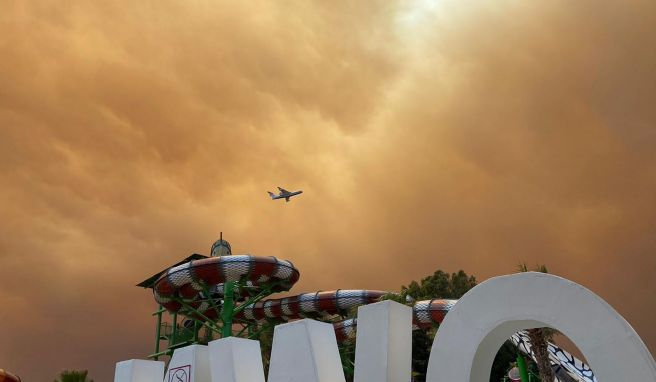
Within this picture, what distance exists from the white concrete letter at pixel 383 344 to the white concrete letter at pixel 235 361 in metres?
3.55

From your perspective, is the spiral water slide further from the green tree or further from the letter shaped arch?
the letter shaped arch

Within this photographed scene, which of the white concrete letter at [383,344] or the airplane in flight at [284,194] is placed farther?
the airplane in flight at [284,194]

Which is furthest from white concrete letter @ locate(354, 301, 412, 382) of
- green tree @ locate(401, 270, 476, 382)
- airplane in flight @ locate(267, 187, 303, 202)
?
green tree @ locate(401, 270, 476, 382)

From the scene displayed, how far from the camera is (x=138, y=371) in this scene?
17.6 m

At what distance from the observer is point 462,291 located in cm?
5300

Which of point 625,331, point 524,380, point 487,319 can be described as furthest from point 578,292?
point 524,380

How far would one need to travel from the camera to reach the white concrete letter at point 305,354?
1315 centimetres

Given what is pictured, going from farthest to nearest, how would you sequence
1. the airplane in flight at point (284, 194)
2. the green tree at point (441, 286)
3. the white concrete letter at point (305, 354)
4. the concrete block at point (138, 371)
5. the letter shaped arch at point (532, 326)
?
the green tree at point (441, 286)
the airplane in flight at point (284, 194)
the concrete block at point (138, 371)
the white concrete letter at point (305, 354)
the letter shaped arch at point (532, 326)

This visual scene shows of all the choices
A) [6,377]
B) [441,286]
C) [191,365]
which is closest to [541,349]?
[191,365]

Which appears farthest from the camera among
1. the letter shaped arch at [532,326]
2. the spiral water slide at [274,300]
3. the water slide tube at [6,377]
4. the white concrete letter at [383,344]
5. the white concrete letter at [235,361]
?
the spiral water slide at [274,300]

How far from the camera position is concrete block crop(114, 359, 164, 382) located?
1752 centimetres

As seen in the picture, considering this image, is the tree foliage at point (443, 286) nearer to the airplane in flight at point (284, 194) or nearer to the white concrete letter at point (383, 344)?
the airplane in flight at point (284, 194)

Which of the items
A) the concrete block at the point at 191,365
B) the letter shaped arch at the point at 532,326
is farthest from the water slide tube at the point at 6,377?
the letter shaped arch at the point at 532,326

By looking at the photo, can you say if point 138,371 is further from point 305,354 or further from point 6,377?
point 6,377
